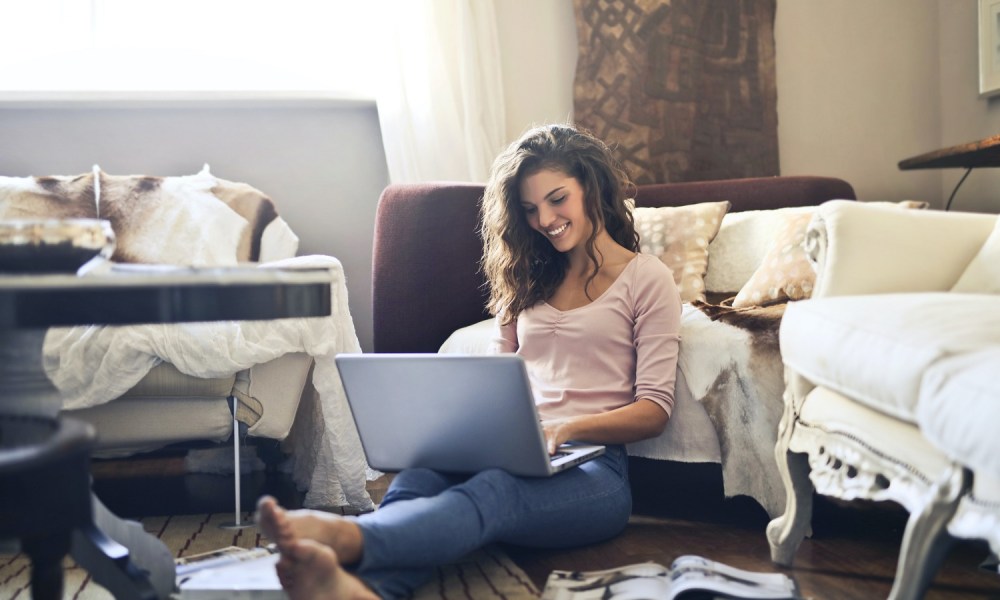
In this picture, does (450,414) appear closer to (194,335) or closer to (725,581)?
(725,581)

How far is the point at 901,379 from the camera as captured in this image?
1.12 m

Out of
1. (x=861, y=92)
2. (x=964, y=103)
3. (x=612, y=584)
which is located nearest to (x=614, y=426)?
(x=612, y=584)

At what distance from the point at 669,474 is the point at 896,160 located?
176cm

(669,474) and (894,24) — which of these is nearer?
(669,474)

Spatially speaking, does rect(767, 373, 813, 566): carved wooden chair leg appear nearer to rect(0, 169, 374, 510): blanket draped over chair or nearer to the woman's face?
the woman's face

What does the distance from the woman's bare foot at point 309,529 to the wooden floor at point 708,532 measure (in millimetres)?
399

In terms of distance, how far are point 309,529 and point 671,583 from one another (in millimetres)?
523

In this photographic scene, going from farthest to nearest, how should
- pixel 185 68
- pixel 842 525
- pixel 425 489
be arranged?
1. pixel 185 68
2. pixel 842 525
3. pixel 425 489

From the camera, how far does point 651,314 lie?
5.50 feet

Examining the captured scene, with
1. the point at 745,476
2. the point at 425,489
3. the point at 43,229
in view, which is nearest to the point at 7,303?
the point at 43,229

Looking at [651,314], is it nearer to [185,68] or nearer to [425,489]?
[425,489]

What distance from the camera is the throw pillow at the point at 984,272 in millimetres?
1472

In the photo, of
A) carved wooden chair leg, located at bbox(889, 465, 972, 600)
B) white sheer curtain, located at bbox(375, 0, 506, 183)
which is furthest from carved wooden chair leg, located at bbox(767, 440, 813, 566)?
white sheer curtain, located at bbox(375, 0, 506, 183)

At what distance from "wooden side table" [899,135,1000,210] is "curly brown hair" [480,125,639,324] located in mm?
1243
